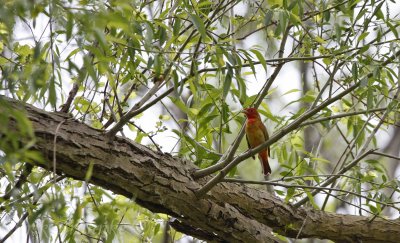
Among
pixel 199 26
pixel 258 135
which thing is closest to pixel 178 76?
pixel 199 26

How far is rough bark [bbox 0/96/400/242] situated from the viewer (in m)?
2.95

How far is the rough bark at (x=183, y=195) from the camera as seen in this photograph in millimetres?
2947

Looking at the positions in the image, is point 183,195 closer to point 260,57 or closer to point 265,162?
point 260,57

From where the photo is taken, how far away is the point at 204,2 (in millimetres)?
3475

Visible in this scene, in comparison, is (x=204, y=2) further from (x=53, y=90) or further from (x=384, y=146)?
(x=384, y=146)

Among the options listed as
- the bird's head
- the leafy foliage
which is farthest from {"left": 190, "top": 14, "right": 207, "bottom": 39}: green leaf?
the bird's head

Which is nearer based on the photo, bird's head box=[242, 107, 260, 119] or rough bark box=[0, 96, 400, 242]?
rough bark box=[0, 96, 400, 242]

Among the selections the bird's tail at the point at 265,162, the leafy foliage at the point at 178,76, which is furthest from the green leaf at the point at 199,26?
the bird's tail at the point at 265,162

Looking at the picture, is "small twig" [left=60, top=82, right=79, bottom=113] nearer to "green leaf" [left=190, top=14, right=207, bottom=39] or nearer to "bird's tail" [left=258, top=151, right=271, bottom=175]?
"green leaf" [left=190, top=14, right=207, bottom=39]

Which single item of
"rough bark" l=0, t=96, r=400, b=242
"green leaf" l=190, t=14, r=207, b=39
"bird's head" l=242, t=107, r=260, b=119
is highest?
"bird's head" l=242, t=107, r=260, b=119

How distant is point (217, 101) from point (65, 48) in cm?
95

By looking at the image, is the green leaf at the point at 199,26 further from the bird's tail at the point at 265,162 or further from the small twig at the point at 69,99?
the bird's tail at the point at 265,162

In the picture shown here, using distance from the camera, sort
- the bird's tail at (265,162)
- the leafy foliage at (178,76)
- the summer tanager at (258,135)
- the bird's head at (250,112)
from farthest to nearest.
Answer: the bird's tail at (265,162)
the summer tanager at (258,135)
the bird's head at (250,112)
the leafy foliage at (178,76)

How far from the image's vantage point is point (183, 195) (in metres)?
3.34
